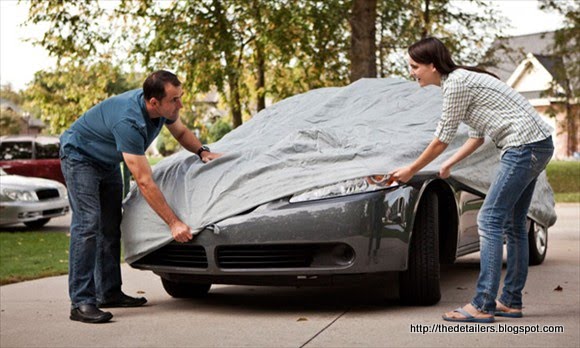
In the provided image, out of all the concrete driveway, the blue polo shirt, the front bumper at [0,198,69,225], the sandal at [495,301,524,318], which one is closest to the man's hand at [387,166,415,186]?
the concrete driveway

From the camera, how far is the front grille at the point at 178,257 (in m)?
5.75

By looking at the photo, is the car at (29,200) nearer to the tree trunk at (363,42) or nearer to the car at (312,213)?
the tree trunk at (363,42)

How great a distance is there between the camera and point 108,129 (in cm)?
583

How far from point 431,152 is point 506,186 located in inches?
17.9

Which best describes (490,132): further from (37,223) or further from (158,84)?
(37,223)

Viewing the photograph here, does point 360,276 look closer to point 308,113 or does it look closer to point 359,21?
point 308,113

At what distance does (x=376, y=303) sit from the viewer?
241 inches

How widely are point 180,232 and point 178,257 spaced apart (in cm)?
30

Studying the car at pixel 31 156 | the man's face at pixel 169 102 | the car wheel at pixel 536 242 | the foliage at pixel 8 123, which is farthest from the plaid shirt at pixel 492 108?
the foliage at pixel 8 123

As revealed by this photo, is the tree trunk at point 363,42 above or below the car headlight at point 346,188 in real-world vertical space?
above

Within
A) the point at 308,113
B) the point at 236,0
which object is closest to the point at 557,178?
the point at 236,0

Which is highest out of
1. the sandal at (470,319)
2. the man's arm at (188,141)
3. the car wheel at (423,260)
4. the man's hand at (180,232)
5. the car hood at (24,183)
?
the man's arm at (188,141)

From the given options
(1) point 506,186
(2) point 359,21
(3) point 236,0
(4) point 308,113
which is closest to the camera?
(1) point 506,186

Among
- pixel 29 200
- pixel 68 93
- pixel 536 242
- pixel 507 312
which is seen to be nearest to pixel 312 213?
pixel 507 312
